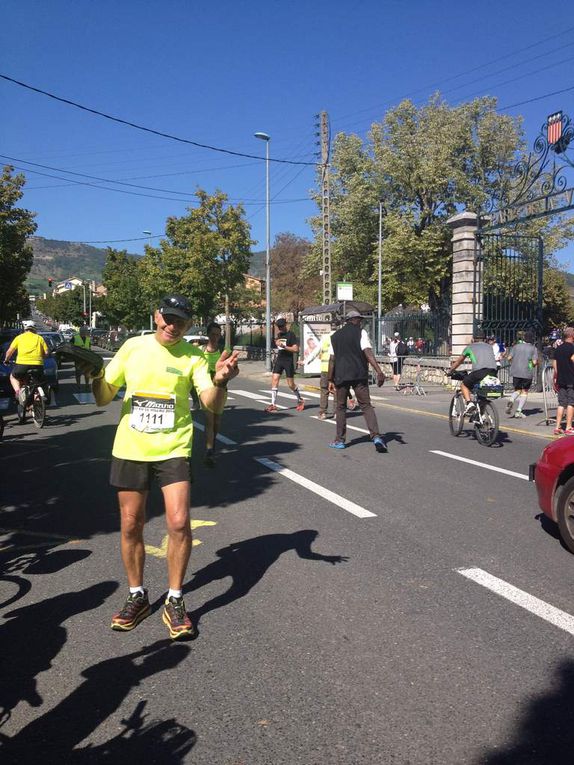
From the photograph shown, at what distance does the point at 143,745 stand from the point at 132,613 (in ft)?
3.62

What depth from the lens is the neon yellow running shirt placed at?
145 inches

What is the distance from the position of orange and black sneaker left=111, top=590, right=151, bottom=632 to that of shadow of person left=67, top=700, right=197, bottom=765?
2.84ft

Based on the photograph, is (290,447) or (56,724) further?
(290,447)

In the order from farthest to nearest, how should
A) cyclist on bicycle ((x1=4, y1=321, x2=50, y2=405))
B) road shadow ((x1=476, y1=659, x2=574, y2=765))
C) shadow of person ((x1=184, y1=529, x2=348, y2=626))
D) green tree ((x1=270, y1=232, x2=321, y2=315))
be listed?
green tree ((x1=270, y1=232, x2=321, y2=315)) → cyclist on bicycle ((x1=4, y1=321, x2=50, y2=405)) → shadow of person ((x1=184, y1=529, x2=348, y2=626)) → road shadow ((x1=476, y1=659, x2=574, y2=765))

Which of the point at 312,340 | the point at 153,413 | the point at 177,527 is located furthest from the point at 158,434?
the point at 312,340

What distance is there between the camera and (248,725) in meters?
2.70

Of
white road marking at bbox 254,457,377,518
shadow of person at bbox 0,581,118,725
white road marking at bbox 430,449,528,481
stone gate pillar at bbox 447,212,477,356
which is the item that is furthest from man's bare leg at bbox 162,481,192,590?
stone gate pillar at bbox 447,212,477,356

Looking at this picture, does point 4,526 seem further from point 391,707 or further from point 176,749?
point 391,707

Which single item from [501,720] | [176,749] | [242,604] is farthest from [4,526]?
[501,720]

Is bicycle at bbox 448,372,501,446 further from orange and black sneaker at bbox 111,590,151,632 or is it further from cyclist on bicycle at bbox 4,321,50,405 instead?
cyclist on bicycle at bbox 4,321,50,405

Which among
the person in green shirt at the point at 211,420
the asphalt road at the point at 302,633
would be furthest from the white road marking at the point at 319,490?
the person in green shirt at the point at 211,420

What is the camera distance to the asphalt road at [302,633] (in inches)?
103

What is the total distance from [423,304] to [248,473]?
37370 millimetres

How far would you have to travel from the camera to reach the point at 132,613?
366 cm
